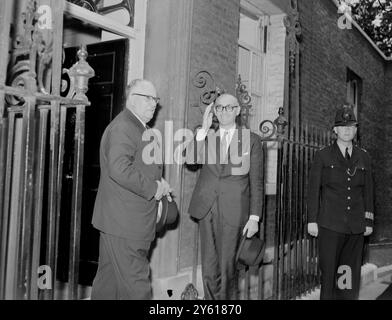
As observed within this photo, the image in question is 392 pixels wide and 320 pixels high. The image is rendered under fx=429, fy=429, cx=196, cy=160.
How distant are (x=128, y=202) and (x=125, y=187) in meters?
0.13

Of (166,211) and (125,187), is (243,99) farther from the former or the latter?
(125,187)

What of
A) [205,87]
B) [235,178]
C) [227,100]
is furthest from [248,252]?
[205,87]

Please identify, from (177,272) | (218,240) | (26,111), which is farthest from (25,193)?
(177,272)

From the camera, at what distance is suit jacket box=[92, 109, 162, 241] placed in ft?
9.78

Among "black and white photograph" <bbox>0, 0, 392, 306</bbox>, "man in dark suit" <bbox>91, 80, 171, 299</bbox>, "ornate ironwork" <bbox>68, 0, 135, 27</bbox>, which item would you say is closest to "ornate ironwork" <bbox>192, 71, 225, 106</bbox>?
"black and white photograph" <bbox>0, 0, 392, 306</bbox>

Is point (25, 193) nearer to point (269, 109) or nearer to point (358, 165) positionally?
point (358, 165)

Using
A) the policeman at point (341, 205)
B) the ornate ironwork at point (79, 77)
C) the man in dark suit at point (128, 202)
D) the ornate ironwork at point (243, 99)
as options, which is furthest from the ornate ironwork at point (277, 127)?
the ornate ironwork at point (79, 77)

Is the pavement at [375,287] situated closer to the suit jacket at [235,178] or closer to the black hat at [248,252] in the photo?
the black hat at [248,252]

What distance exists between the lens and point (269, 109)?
747 centimetres

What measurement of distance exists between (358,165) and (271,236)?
3.20m

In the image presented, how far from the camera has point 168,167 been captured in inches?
187

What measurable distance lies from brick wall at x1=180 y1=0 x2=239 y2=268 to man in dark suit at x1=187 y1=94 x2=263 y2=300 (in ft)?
4.34

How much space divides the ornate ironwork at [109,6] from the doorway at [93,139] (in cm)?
35

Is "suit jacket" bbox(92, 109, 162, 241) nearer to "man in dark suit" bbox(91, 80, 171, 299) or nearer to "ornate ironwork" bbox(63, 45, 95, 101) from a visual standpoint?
"man in dark suit" bbox(91, 80, 171, 299)
